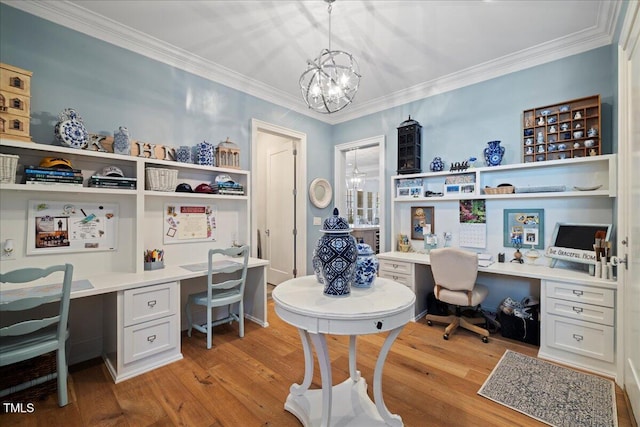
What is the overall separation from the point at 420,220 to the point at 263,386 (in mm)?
2636

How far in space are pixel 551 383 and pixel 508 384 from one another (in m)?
0.32

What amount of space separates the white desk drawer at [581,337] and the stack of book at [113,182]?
3.69 meters

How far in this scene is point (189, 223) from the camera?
9.73 feet

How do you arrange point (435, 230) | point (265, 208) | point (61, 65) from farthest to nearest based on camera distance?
point (265, 208)
point (435, 230)
point (61, 65)

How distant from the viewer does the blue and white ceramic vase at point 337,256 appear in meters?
1.48

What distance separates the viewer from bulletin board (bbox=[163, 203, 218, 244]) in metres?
2.83

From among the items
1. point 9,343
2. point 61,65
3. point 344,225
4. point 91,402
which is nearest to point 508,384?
point 344,225

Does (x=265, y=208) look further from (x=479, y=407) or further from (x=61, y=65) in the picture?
(x=479, y=407)

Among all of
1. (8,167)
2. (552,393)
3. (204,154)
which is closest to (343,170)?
(204,154)

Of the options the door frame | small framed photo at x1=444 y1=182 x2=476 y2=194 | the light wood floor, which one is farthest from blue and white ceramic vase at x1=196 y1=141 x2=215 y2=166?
small framed photo at x1=444 y1=182 x2=476 y2=194

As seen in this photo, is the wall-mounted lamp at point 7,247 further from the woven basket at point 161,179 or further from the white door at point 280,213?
the white door at point 280,213

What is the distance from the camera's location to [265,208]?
15.7ft

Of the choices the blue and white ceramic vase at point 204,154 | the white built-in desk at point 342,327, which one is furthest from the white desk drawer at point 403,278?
the blue and white ceramic vase at point 204,154

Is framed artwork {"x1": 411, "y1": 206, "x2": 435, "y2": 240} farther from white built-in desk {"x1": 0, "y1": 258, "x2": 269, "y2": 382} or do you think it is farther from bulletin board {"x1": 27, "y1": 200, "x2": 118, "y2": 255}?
bulletin board {"x1": 27, "y1": 200, "x2": 118, "y2": 255}
